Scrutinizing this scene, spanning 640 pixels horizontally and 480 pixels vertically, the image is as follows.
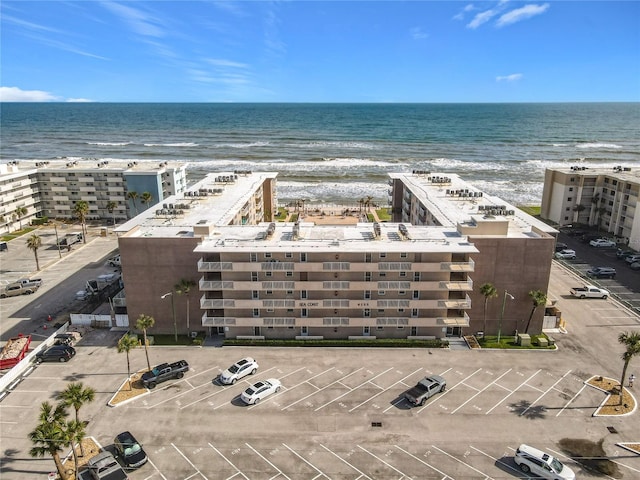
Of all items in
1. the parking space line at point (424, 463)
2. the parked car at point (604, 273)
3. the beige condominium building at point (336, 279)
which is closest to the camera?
the parking space line at point (424, 463)

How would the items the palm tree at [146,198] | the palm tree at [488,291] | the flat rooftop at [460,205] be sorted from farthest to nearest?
the palm tree at [146,198] → the flat rooftop at [460,205] → the palm tree at [488,291]

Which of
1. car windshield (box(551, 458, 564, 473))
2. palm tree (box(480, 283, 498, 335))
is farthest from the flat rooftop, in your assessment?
car windshield (box(551, 458, 564, 473))

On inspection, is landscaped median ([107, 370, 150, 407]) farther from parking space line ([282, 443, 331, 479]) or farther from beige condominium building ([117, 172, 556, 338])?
parking space line ([282, 443, 331, 479])

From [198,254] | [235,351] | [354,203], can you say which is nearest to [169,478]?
[235,351]

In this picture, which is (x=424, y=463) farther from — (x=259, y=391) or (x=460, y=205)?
(x=460, y=205)

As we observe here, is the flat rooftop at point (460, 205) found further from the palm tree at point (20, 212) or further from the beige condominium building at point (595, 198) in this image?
the palm tree at point (20, 212)

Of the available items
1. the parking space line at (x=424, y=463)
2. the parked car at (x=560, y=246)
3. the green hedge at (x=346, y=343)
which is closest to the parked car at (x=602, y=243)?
the parked car at (x=560, y=246)

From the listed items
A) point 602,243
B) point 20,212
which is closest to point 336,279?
point 602,243
